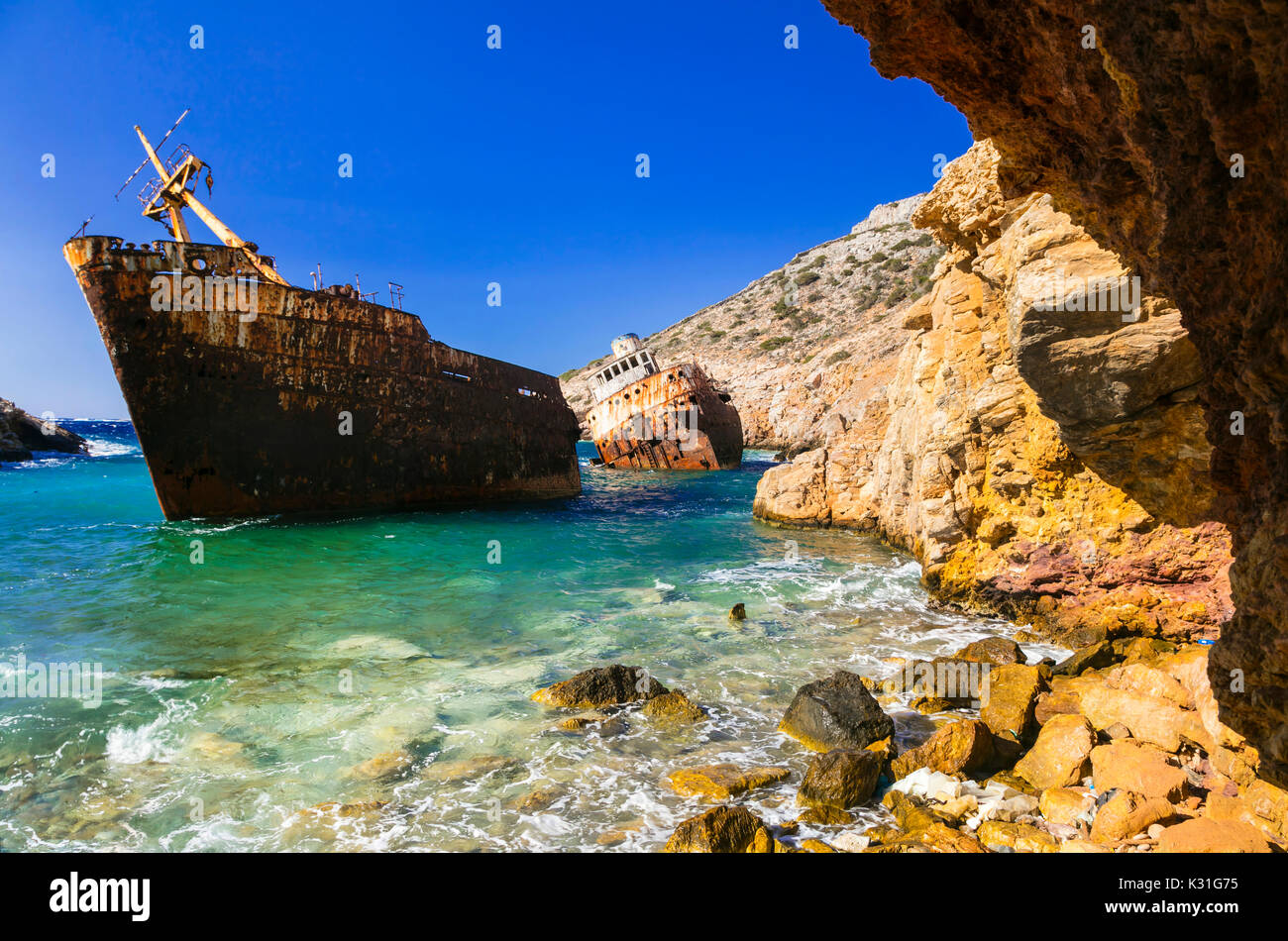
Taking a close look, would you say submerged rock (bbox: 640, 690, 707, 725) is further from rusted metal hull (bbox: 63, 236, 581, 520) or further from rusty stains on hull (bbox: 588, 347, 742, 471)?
rusty stains on hull (bbox: 588, 347, 742, 471)

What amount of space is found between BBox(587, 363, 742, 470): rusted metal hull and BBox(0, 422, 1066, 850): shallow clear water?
1957 centimetres

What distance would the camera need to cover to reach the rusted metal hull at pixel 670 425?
35.1m

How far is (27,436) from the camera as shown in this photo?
49031mm

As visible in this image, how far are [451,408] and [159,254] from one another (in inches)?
295

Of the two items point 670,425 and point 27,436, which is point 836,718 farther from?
point 27,436

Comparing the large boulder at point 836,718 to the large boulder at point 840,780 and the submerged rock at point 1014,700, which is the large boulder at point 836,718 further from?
the submerged rock at point 1014,700

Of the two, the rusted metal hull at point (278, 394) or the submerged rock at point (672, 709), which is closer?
the submerged rock at point (672, 709)

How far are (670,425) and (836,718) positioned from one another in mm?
31011

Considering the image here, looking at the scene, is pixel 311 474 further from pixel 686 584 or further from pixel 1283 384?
pixel 1283 384

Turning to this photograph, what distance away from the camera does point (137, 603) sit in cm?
991

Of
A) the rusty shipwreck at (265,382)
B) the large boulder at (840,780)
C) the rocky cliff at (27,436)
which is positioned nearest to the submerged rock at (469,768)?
the large boulder at (840,780)

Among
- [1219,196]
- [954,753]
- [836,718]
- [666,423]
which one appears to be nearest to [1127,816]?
[954,753]

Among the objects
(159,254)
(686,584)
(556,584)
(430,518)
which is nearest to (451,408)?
(430,518)

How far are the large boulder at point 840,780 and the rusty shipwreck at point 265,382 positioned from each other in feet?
48.7
